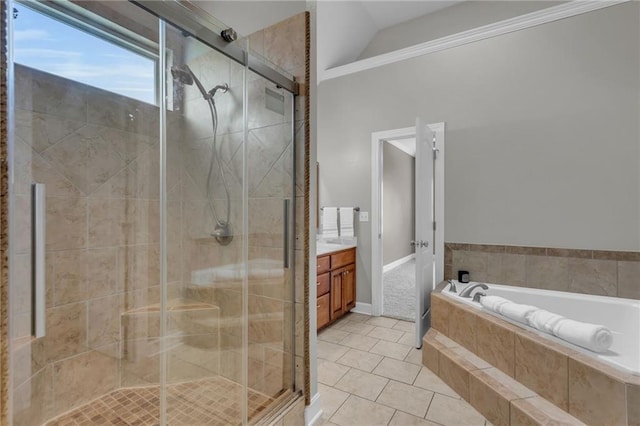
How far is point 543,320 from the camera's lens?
1760 millimetres

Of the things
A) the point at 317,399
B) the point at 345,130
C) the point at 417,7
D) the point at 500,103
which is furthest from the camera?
the point at 345,130

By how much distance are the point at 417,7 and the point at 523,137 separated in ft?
5.54

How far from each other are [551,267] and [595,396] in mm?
1426

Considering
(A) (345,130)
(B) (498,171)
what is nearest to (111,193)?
(A) (345,130)

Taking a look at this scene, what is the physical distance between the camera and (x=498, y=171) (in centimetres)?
281

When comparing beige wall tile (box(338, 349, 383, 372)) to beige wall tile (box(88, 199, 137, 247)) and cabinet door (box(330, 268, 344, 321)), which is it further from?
beige wall tile (box(88, 199, 137, 247))

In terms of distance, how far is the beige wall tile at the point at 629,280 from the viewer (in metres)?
2.30

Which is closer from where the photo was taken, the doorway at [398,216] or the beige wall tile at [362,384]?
the beige wall tile at [362,384]

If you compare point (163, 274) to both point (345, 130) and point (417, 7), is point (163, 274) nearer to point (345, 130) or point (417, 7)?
point (345, 130)

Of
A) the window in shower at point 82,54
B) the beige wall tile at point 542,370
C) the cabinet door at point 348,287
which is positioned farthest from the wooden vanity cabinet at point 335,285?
the window in shower at point 82,54

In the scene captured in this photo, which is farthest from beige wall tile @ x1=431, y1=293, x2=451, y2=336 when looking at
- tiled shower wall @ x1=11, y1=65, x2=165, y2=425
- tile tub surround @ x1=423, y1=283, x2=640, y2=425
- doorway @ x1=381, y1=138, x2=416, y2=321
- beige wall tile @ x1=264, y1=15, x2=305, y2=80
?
tiled shower wall @ x1=11, y1=65, x2=165, y2=425

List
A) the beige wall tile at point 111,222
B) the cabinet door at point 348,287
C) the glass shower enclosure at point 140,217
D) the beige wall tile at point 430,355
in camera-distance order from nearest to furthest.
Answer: the glass shower enclosure at point 140,217
the beige wall tile at point 111,222
the beige wall tile at point 430,355
the cabinet door at point 348,287

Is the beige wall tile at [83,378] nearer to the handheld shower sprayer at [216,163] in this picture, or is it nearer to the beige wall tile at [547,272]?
the handheld shower sprayer at [216,163]

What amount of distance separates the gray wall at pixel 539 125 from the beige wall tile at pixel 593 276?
14cm
